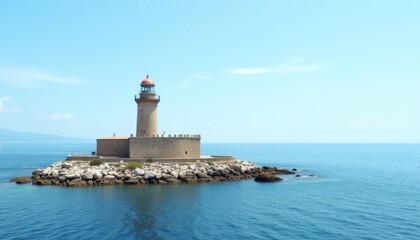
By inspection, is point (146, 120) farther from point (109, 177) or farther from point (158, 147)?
point (109, 177)

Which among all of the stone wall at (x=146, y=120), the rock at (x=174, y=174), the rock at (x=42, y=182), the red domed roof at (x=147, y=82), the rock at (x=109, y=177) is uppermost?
the red domed roof at (x=147, y=82)

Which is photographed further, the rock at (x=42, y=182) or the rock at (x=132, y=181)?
the rock at (x=132, y=181)

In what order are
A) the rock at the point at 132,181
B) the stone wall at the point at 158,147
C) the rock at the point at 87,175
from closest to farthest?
the rock at the point at 87,175, the rock at the point at 132,181, the stone wall at the point at 158,147

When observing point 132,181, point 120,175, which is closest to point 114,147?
point 120,175

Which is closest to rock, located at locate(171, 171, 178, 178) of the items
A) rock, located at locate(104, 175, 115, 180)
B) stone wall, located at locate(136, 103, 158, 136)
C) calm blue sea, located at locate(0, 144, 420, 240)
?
calm blue sea, located at locate(0, 144, 420, 240)

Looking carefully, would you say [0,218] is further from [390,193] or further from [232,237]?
[390,193]

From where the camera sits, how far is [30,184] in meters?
43.1

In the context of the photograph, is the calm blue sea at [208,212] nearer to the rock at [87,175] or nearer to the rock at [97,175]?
the rock at [97,175]

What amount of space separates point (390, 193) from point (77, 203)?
3390 cm

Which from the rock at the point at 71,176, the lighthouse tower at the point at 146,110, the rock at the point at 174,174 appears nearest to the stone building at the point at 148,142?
the lighthouse tower at the point at 146,110

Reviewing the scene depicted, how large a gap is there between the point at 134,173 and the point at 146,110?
45.8 feet

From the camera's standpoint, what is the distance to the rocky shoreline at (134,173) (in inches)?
1686

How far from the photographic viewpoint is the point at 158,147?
5150 cm

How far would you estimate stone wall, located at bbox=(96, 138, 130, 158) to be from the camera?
53.7 m
